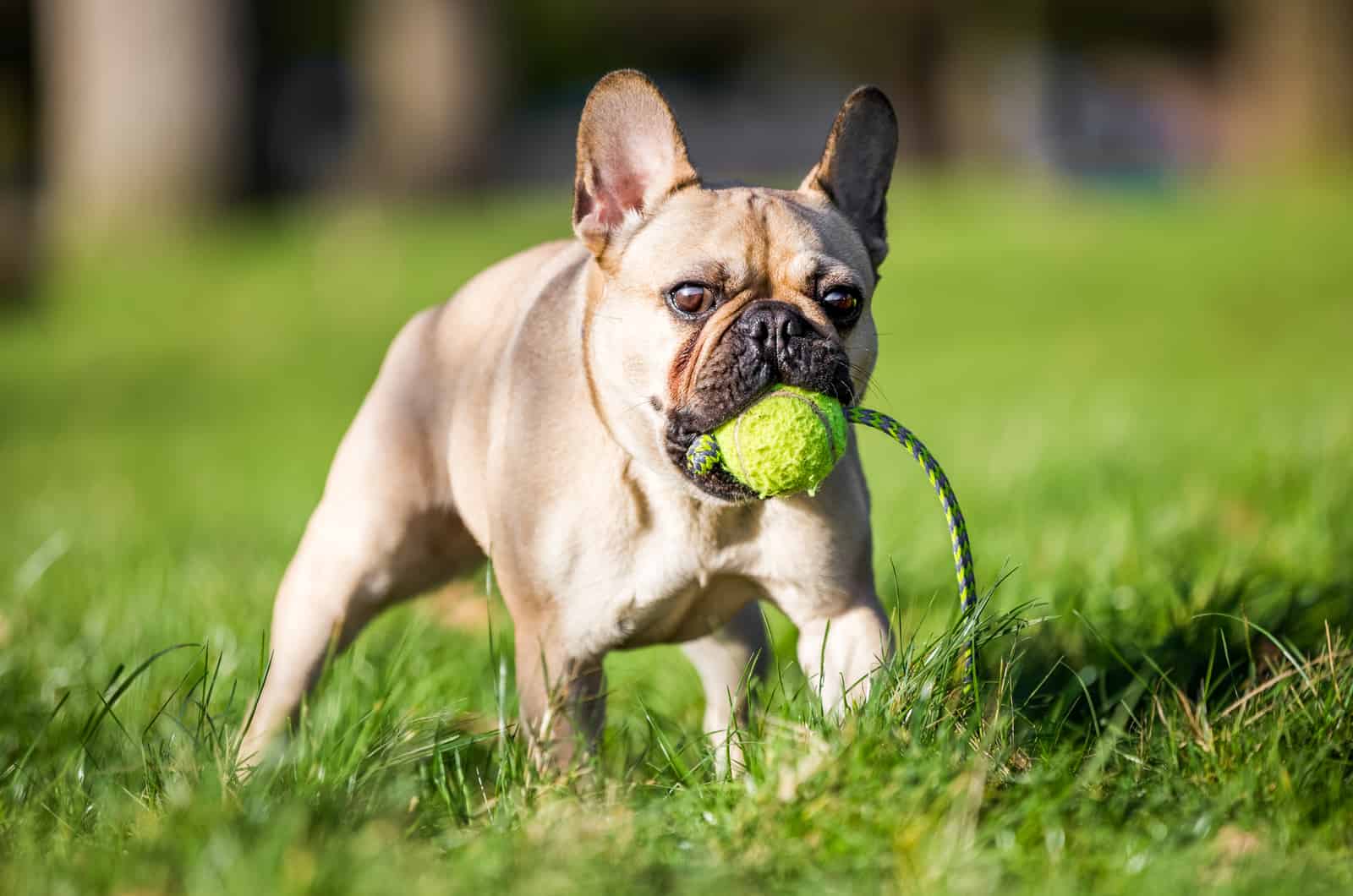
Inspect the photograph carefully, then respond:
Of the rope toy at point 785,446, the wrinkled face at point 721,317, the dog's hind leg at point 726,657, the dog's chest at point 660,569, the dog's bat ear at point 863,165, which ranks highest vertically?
the dog's bat ear at point 863,165

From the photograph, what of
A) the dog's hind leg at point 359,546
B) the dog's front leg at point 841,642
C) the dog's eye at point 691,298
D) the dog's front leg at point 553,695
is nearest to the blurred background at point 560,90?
the dog's hind leg at point 359,546

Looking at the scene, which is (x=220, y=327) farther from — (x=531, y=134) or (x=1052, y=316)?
(x=531, y=134)

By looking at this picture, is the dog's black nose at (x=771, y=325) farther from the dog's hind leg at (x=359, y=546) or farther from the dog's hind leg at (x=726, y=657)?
the dog's hind leg at (x=359, y=546)

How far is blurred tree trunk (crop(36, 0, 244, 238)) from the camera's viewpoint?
16594mm

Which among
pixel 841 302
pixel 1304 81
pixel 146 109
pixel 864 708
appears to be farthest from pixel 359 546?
pixel 1304 81

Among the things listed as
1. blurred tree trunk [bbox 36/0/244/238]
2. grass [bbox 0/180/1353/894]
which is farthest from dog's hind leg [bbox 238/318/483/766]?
blurred tree trunk [bbox 36/0/244/238]

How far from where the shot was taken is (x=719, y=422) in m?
3.28

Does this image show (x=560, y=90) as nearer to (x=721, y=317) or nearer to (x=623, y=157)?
(x=623, y=157)

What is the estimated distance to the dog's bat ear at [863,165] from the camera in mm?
3834

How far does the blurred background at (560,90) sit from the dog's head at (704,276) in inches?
570

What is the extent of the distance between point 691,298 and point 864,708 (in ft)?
3.51

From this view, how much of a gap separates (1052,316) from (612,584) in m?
11.7

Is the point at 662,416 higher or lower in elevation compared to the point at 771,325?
lower

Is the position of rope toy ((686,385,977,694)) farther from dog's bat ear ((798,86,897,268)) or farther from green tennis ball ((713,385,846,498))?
dog's bat ear ((798,86,897,268))
